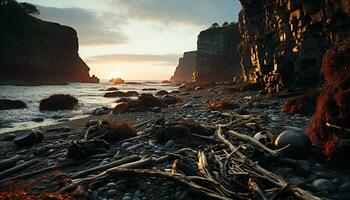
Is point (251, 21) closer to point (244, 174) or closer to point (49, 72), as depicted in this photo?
point (244, 174)

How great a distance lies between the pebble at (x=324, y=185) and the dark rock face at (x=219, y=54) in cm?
7893

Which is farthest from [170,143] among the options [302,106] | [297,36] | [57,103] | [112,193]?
[57,103]

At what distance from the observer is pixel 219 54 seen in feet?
278

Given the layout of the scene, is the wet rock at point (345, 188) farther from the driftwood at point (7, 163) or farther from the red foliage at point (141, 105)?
the red foliage at point (141, 105)

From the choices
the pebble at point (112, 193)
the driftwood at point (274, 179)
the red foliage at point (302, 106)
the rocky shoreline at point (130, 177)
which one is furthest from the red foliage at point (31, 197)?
the red foliage at point (302, 106)

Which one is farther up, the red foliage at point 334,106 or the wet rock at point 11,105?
the red foliage at point 334,106

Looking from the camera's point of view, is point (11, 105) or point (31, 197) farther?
point (11, 105)

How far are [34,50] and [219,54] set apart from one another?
152ft

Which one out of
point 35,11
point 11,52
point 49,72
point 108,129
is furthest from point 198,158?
point 35,11

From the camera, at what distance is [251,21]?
1251 inches

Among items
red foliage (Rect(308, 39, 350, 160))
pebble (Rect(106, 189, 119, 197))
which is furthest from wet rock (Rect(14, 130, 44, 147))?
red foliage (Rect(308, 39, 350, 160))

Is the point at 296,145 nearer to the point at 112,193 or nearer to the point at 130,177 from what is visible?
the point at 130,177

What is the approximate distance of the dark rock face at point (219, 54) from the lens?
83.6 meters

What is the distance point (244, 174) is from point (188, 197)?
1002mm
